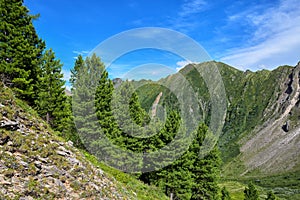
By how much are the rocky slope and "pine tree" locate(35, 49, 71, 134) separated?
59.2 ft

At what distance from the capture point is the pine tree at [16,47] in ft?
95.0

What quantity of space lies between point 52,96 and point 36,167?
2513 centimetres

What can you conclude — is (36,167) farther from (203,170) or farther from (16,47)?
(203,170)

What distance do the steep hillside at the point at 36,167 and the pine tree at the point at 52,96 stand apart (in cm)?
1803

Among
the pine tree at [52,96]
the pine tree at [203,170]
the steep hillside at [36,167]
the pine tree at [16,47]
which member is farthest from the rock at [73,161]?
the pine tree at [203,170]

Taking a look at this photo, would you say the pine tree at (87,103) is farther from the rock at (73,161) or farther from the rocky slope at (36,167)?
the rock at (73,161)

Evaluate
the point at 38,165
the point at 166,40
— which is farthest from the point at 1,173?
the point at 166,40

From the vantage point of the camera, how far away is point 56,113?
36.8 meters

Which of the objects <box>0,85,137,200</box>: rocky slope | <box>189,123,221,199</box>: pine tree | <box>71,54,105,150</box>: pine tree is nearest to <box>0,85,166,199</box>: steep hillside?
<box>0,85,137,200</box>: rocky slope

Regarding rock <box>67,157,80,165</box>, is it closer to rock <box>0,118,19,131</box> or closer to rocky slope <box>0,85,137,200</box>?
rocky slope <box>0,85,137,200</box>

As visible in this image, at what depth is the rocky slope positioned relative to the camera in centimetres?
1164

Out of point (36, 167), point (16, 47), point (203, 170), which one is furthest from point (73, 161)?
point (203, 170)

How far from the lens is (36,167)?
43.6 feet

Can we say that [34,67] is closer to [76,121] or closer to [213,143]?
[76,121]
